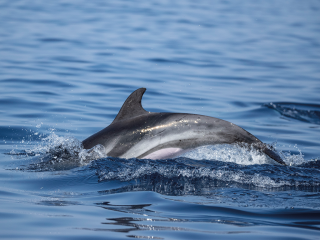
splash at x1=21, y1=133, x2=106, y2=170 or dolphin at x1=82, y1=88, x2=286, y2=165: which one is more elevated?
dolphin at x1=82, y1=88, x2=286, y2=165

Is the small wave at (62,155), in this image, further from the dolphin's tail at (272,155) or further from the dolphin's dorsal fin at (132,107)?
the dolphin's tail at (272,155)

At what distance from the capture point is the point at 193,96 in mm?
13578

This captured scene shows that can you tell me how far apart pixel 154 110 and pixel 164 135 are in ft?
16.6

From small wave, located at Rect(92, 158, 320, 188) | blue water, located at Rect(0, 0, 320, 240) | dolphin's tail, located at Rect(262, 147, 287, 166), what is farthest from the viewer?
dolphin's tail, located at Rect(262, 147, 287, 166)

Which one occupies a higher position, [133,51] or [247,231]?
[133,51]

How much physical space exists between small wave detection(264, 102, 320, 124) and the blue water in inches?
2.3

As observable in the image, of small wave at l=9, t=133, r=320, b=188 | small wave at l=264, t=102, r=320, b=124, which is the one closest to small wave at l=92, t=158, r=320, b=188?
small wave at l=9, t=133, r=320, b=188

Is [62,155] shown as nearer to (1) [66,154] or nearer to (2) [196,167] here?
(1) [66,154]

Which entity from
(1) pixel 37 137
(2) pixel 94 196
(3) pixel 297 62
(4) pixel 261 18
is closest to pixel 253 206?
(2) pixel 94 196

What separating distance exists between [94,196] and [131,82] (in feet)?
31.6

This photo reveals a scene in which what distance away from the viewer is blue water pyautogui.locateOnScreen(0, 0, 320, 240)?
15.7ft

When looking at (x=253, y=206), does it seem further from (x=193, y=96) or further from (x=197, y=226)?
(x=193, y=96)

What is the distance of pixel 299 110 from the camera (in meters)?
12.8

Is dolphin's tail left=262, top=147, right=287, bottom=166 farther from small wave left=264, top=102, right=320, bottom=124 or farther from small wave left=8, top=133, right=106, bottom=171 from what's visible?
small wave left=264, top=102, right=320, bottom=124
